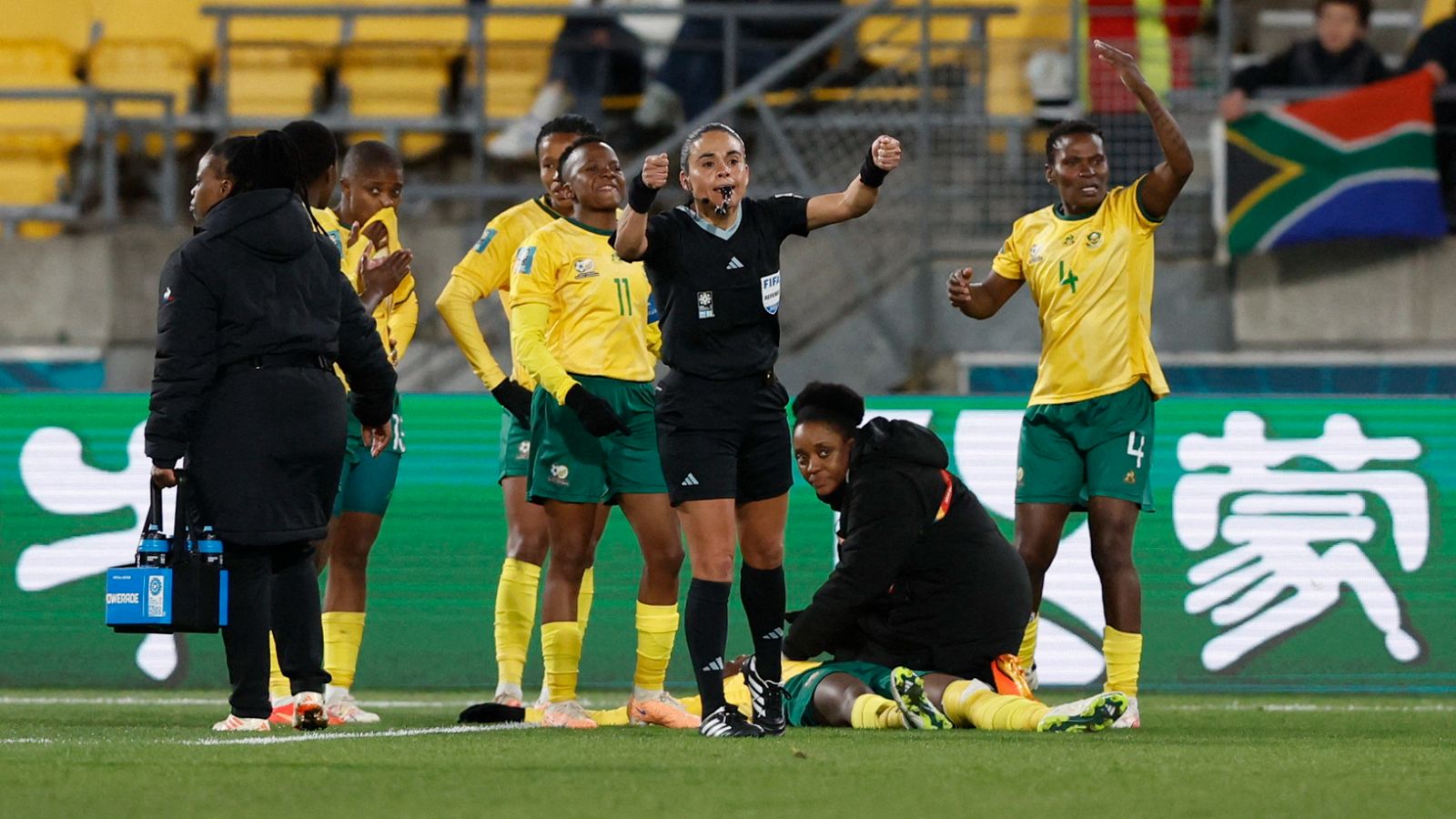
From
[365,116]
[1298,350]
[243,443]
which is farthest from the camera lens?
[365,116]

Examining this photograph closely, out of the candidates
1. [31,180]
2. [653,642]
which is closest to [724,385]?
[653,642]

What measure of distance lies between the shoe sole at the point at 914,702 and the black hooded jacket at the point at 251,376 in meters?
1.87

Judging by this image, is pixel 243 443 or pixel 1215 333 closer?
pixel 243 443

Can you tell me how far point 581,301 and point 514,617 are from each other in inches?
51.8

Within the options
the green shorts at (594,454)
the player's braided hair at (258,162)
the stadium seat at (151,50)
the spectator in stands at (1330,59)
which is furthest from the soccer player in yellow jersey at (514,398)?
the stadium seat at (151,50)

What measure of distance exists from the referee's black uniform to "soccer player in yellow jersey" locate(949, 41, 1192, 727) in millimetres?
1351

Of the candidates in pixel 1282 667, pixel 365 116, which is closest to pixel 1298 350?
pixel 1282 667

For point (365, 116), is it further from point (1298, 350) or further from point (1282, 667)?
point (1282, 667)

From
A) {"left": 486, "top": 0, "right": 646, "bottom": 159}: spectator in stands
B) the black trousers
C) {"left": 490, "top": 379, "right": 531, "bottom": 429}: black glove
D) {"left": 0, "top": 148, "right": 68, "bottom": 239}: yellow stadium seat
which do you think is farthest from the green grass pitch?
{"left": 0, "top": 148, "right": 68, "bottom": 239}: yellow stadium seat

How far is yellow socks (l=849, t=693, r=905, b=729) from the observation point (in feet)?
22.5

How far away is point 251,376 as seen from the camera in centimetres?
619

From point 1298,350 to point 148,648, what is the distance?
663 cm

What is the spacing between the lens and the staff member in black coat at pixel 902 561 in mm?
6938

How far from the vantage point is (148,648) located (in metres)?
9.48
